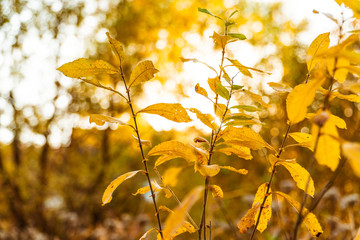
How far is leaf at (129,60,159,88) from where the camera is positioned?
0.64 meters

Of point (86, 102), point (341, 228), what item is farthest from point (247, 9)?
point (341, 228)

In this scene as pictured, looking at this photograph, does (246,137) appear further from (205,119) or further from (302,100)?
(302,100)

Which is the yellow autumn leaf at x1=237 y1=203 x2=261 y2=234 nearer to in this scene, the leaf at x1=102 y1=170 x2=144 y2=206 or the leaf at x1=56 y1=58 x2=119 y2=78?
the leaf at x1=102 y1=170 x2=144 y2=206

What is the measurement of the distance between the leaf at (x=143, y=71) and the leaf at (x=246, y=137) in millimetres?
182

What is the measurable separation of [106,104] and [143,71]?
3422 millimetres

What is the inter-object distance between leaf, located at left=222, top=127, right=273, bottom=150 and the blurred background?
Answer: 2.12 metres

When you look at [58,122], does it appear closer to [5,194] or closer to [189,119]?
[5,194]

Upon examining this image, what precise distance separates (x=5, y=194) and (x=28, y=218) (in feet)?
1.36

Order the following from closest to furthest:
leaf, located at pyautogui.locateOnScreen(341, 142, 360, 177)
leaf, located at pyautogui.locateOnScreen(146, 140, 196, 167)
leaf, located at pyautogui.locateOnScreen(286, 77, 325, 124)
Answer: leaf, located at pyautogui.locateOnScreen(341, 142, 360, 177) < leaf, located at pyautogui.locateOnScreen(286, 77, 325, 124) < leaf, located at pyautogui.locateOnScreen(146, 140, 196, 167)

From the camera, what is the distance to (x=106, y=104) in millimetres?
3973

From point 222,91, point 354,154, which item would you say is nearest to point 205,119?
point 222,91

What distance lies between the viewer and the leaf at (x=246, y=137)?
609mm

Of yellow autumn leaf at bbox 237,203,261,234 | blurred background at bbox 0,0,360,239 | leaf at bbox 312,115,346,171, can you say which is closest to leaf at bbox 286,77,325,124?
leaf at bbox 312,115,346,171

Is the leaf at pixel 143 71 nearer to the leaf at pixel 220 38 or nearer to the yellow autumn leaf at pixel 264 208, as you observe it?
the leaf at pixel 220 38
